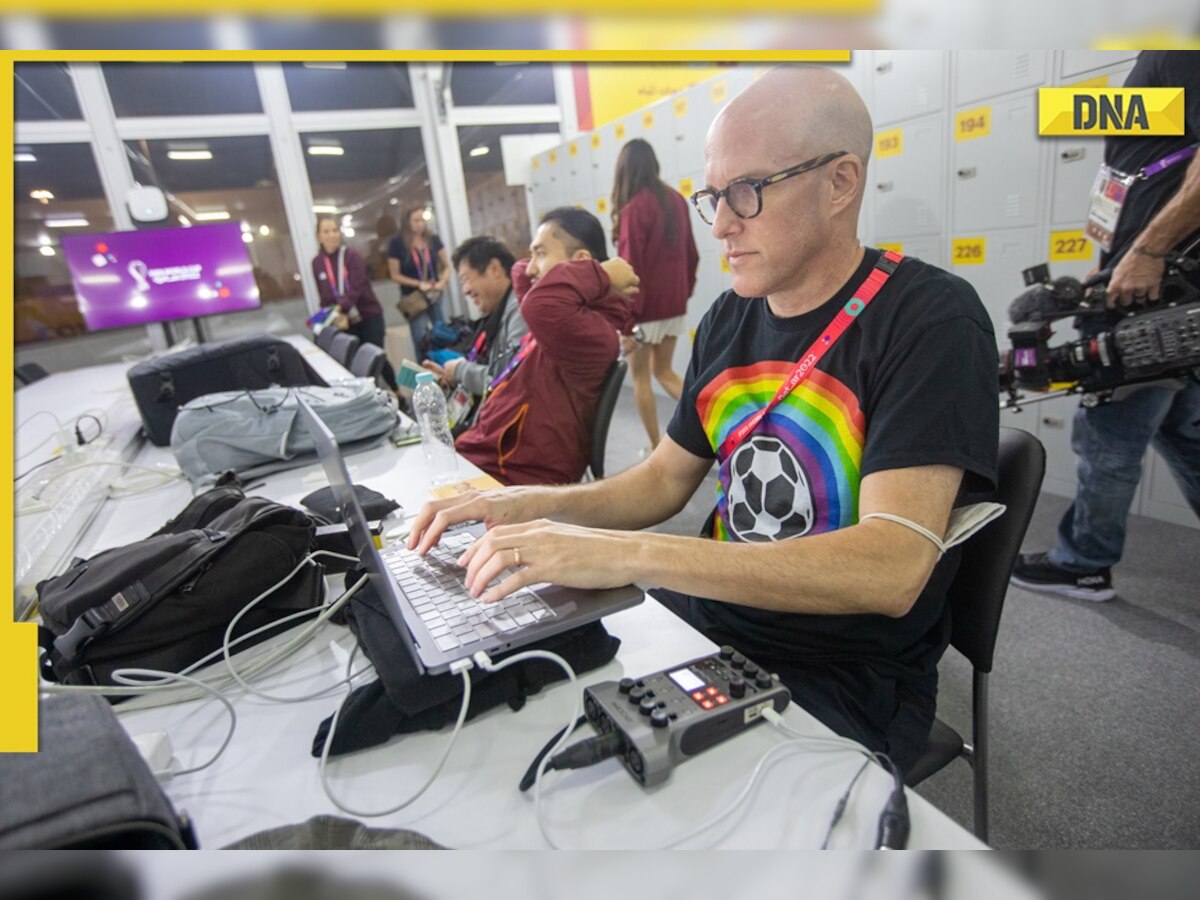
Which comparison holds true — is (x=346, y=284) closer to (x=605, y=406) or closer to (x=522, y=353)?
(x=522, y=353)

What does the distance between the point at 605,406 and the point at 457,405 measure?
0.82m

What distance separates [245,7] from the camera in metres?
0.24

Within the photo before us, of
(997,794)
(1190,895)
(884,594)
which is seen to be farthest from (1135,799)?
(1190,895)

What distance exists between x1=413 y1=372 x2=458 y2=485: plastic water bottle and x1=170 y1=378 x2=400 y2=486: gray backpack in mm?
129

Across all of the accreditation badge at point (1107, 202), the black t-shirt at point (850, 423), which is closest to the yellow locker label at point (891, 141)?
the accreditation badge at point (1107, 202)

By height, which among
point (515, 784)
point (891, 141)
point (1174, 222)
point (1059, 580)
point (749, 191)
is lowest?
point (1059, 580)

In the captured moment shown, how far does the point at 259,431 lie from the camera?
144 cm

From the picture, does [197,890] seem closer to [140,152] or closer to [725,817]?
[725,817]

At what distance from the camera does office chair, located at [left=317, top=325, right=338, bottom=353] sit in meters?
3.57

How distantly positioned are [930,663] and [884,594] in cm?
24

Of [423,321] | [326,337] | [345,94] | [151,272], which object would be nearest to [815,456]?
[326,337]

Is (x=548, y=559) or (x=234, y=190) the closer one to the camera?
(x=548, y=559)

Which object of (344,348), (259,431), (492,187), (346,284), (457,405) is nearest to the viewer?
(259,431)

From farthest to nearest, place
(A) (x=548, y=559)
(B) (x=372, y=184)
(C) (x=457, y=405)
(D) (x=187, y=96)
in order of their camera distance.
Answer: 1. (B) (x=372, y=184)
2. (D) (x=187, y=96)
3. (C) (x=457, y=405)
4. (A) (x=548, y=559)
